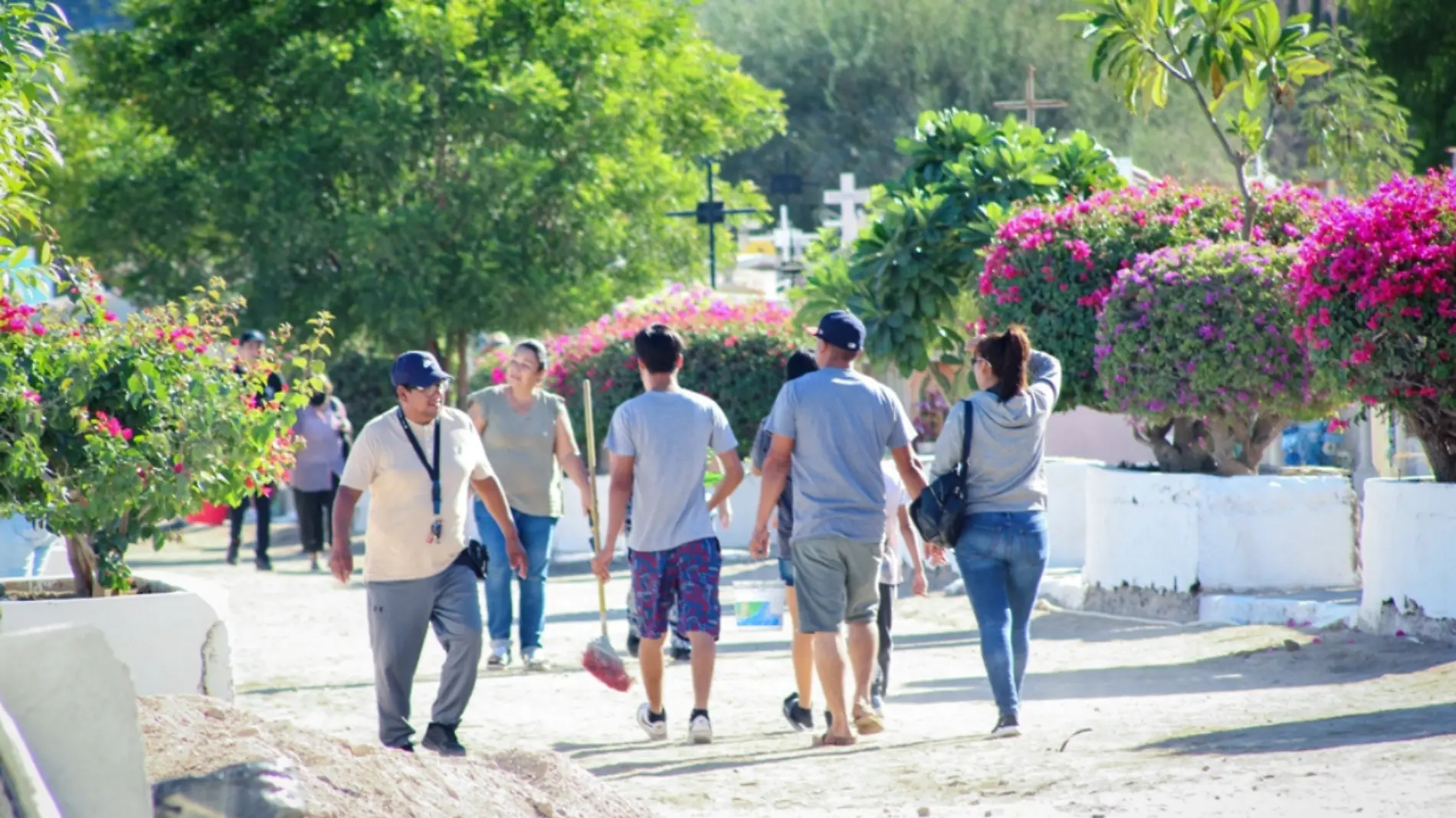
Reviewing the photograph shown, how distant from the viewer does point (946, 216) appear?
51.5ft

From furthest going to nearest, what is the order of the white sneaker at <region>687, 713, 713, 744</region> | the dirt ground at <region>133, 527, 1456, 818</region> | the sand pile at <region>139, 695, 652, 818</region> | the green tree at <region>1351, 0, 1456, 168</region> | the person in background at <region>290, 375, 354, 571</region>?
the green tree at <region>1351, 0, 1456, 168</region> < the person in background at <region>290, 375, 354, 571</region> < the white sneaker at <region>687, 713, 713, 744</region> < the dirt ground at <region>133, 527, 1456, 818</region> < the sand pile at <region>139, 695, 652, 818</region>

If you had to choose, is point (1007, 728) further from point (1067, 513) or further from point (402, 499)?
point (1067, 513)

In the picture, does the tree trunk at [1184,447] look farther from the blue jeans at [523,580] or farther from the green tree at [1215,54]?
the blue jeans at [523,580]

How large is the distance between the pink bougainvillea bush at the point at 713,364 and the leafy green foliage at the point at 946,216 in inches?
157

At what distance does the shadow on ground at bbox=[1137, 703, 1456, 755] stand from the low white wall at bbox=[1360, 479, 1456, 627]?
5.90 ft

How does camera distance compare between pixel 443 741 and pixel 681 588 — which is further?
pixel 681 588

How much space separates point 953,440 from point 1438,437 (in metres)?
3.44

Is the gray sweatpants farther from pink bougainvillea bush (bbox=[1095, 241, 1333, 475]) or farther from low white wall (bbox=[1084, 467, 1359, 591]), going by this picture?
low white wall (bbox=[1084, 467, 1359, 591])

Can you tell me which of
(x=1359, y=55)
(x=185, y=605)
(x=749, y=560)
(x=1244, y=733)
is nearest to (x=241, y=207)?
(x=749, y=560)

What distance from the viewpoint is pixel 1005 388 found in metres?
8.40

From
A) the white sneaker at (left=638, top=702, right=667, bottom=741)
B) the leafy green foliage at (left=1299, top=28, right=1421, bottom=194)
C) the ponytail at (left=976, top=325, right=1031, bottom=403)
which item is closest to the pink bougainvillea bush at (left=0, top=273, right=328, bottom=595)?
the white sneaker at (left=638, top=702, right=667, bottom=741)

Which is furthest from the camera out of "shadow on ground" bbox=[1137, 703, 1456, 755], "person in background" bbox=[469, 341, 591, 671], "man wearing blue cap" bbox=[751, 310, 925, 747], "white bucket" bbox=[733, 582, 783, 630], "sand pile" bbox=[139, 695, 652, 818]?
"person in background" bbox=[469, 341, 591, 671]

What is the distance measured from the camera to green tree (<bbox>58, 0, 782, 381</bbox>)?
26.7 meters

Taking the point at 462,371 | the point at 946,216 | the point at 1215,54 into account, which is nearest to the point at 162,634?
the point at 1215,54
